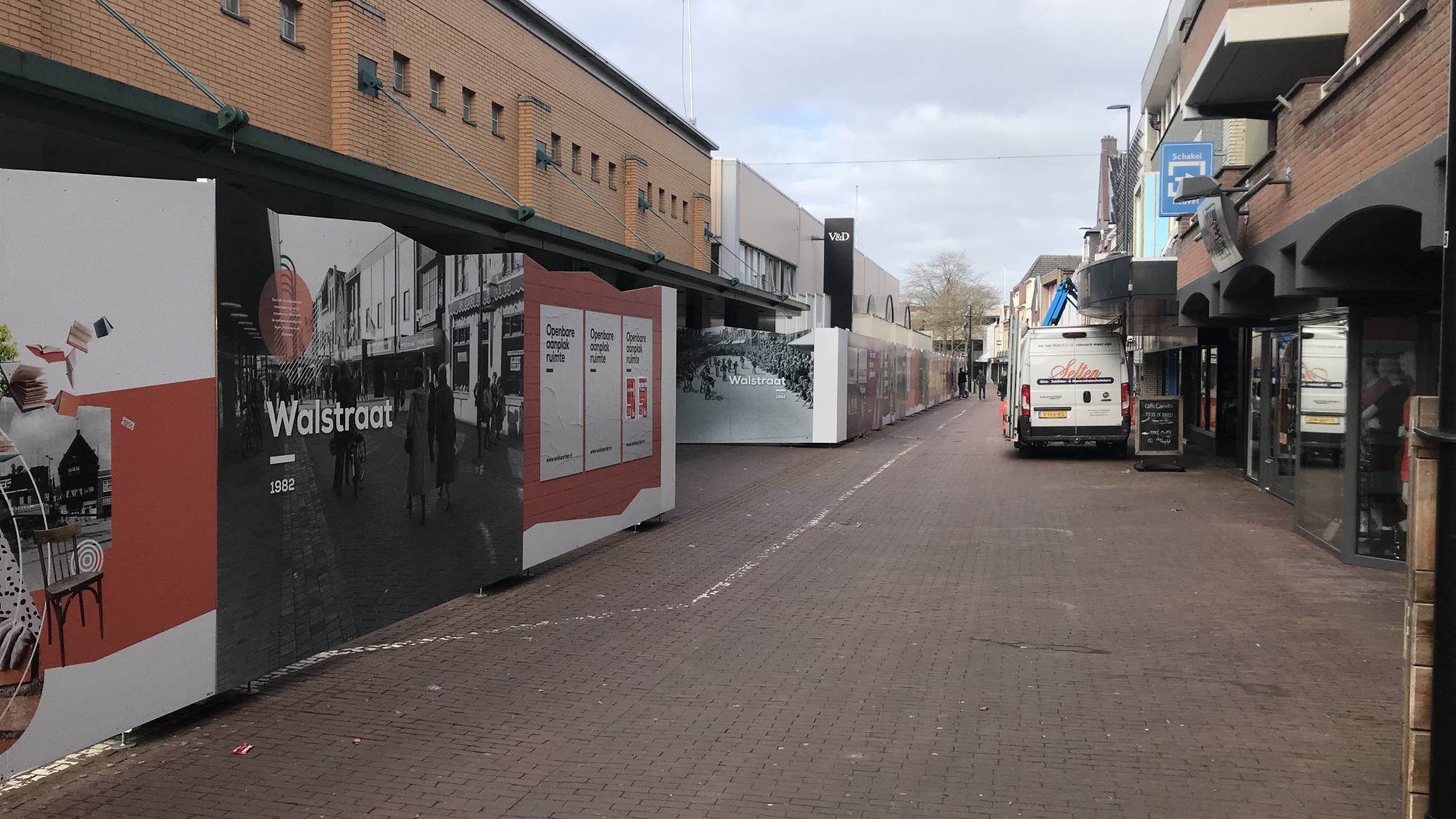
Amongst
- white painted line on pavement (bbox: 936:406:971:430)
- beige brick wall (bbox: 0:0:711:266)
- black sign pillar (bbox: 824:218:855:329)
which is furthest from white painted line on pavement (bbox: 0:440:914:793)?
black sign pillar (bbox: 824:218:855:329)

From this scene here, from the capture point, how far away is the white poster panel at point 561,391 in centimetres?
1023

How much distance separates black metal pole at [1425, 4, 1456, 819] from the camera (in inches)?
152

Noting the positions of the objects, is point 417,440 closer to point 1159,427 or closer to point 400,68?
point 400,68

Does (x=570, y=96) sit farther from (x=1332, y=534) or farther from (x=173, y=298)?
(x=173, y=298)

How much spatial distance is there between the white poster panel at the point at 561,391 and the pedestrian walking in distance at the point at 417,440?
6.67 feet

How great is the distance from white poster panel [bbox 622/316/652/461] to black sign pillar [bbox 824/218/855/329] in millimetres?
37622

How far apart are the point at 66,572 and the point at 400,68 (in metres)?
14.1

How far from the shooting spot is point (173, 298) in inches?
216

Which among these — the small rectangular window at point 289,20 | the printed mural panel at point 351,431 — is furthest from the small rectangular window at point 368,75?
the printed mural panel at point 351,431

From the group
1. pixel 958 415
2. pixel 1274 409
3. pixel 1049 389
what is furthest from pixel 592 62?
pixel 958 415

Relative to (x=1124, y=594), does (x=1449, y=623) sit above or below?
above

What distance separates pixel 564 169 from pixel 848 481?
9617mm

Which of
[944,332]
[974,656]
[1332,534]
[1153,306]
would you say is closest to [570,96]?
[1153,306]

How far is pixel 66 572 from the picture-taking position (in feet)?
16.2
